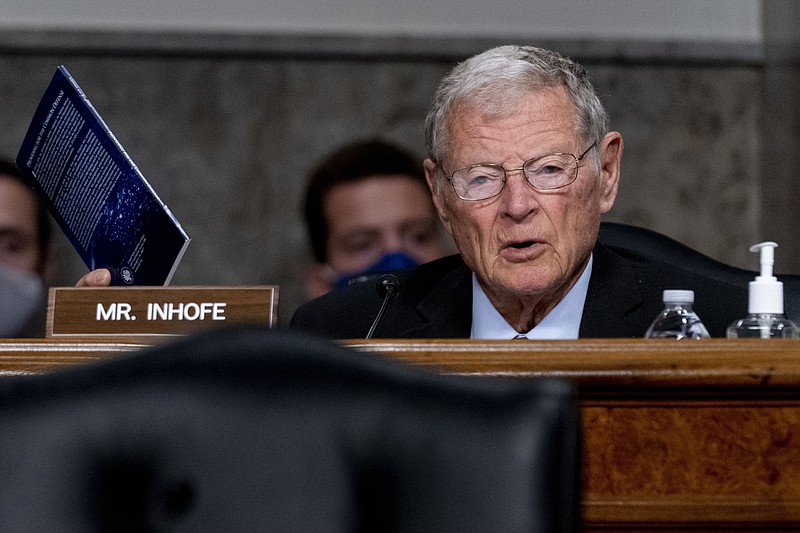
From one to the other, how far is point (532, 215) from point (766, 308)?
0.47 metres

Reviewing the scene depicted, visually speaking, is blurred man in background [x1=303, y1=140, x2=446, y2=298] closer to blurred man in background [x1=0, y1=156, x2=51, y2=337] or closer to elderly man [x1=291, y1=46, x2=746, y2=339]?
blurred man in background [x1=0, y1=156, x2=51, y2=337]

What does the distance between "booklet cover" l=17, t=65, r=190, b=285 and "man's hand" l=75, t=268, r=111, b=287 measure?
0.02m

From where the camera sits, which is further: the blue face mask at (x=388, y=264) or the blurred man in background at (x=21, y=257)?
the blue face mask at (x=388, y=264)

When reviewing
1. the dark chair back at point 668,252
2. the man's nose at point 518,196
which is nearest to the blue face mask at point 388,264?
the dark chair back at point 668,252

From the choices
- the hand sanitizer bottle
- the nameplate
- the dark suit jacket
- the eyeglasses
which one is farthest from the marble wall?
the hand sanitizer bottle

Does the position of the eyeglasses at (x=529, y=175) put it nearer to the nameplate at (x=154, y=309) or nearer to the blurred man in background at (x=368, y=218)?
the nameplate at (x=154, y=309)

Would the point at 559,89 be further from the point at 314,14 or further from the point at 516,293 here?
the point at 314,14

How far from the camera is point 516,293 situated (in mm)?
1780

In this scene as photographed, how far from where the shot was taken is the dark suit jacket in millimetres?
1792

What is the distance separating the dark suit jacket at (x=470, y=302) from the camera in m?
1.79

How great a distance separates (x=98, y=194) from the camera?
1.72 m

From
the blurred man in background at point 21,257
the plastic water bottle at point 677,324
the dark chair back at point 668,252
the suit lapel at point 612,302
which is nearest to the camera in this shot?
the plastic water bottle at point 677,324

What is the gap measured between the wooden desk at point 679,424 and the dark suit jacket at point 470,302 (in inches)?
22.2

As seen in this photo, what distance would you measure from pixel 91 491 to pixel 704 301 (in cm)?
121
